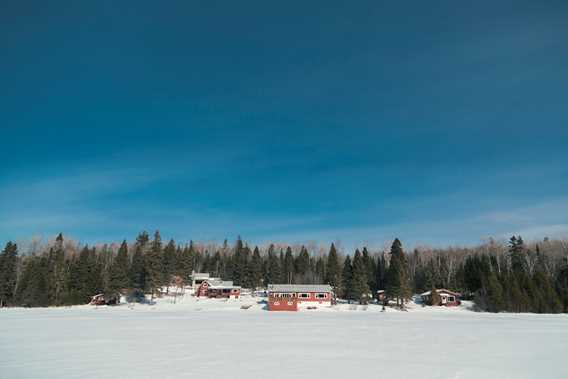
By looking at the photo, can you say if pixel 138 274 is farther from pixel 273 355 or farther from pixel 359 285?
pixel 273 355

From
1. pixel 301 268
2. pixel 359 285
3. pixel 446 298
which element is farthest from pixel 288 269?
pixel 446 298

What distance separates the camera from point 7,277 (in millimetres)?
70000

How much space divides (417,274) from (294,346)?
92108 millimetres

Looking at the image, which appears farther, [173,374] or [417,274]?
[417,274]

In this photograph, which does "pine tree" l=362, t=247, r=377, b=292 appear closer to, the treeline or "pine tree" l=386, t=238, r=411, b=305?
the treeline

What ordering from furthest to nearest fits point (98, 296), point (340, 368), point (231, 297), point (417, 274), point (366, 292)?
1. point (417, 274)
2. point (231, 297)
3. point (366, 292)
4. point (98, 296)
5. point (340, 368)

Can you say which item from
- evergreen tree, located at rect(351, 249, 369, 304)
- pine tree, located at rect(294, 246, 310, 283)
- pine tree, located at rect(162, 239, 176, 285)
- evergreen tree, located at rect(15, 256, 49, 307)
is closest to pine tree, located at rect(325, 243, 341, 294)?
evergreen tree, located at rect(351, 249, 369, 304)

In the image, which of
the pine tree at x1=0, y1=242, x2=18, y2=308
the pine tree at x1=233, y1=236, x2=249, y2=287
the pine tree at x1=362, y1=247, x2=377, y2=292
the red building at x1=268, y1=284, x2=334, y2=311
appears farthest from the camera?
the pine tree at x1=233, y1=236, x2=249, y2=287

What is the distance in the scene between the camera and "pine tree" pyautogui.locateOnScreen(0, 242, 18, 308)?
68.8m

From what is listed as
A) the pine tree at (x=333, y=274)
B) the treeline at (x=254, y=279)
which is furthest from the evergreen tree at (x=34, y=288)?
the pine tree at (x=333, y=274)

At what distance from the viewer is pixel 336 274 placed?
86.6 m

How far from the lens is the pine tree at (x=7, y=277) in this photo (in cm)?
6875

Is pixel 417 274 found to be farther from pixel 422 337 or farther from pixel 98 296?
pixel 422 337

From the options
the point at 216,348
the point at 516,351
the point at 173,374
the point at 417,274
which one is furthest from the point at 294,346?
the point at 417,274
